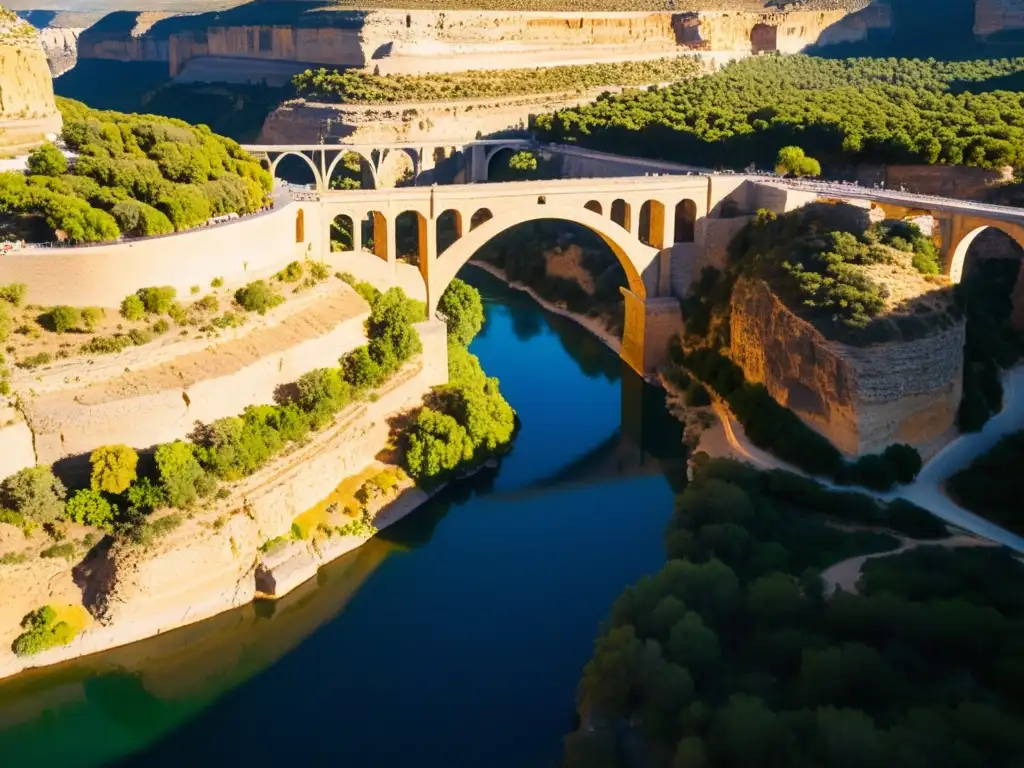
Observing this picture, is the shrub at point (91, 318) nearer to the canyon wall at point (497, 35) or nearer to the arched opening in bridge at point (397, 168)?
the arched opening in bridge at point (397, 168)

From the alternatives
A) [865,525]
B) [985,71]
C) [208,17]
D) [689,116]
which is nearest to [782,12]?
[985,71]

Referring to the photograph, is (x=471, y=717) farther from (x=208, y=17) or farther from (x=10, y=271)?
(x=208, y=17)

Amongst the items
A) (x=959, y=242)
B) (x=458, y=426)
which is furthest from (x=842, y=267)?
(x=458, y=426)

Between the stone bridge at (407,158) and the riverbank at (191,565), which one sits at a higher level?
the stone bridge at (407,158)

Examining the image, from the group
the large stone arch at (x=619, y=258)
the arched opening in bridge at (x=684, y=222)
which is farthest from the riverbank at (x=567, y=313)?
the arched opening in bridge at (x=684, y=222)

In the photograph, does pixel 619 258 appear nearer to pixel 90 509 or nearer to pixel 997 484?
pixel 997 484

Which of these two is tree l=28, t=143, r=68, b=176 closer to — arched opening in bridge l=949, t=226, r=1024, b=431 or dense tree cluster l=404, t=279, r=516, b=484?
dense tree cluster l=404, t=279, r=516, b=484
